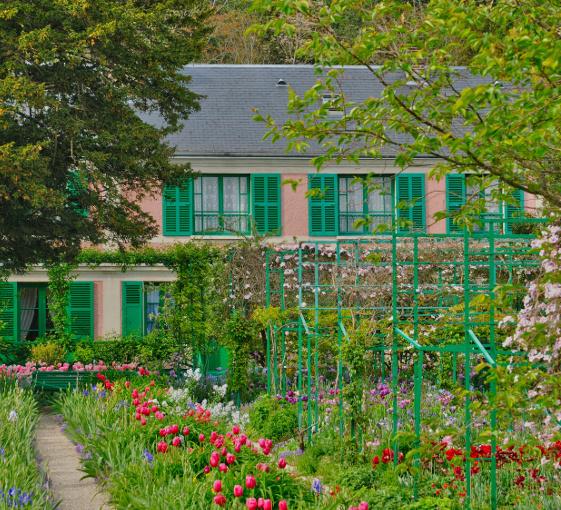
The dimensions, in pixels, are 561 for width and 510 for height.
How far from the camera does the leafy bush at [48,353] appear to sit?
15554 mm

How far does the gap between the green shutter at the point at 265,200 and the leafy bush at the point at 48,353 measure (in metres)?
7.09

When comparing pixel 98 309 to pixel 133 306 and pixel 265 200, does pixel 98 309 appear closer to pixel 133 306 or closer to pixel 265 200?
pixel 133 306

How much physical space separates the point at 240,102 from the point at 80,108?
1025 cm

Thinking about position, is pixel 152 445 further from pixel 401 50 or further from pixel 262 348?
pixel 262 348

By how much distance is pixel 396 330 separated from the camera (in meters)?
7.20

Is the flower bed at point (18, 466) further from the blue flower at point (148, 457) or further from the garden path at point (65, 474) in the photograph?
the blue flower at point (148, 457)

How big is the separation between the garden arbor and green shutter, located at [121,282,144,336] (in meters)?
5.80

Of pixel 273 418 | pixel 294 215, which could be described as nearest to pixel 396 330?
pixel 273 418

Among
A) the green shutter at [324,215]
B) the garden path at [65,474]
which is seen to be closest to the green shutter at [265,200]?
the green shutter at [324,215]

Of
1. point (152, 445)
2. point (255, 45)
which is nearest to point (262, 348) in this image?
point (152, 445)

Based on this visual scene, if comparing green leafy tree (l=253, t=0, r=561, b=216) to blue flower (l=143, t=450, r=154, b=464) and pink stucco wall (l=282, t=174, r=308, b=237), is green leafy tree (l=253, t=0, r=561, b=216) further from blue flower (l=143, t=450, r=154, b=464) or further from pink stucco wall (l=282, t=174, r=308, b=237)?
pink stucco wall (l=282, t=174, r=308, b=237)

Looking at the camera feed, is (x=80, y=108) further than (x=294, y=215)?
No

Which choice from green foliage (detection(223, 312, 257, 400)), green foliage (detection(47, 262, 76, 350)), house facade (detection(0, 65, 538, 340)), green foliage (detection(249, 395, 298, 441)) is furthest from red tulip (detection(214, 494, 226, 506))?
house facade (detection(0, 65, 538, 340))

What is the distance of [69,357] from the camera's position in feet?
52.2
